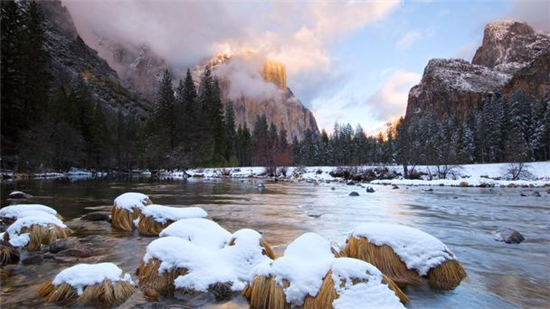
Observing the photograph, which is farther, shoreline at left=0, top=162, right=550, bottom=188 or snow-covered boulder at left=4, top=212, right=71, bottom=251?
shoreline at left=0, top=162, right=550, bottom=188

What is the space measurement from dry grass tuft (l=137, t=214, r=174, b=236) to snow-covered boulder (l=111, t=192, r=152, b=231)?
28.7 inches

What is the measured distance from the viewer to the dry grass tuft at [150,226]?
1161 centimetres

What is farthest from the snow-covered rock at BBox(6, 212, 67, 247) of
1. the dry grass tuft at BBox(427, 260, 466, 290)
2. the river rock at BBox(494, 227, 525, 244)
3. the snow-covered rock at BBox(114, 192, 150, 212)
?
the river rock at BBox(494, 227, 525, 244)

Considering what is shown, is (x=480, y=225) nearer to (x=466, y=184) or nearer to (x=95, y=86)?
(x=466, y=184)

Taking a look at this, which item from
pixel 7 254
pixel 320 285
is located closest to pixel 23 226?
pixel 7 254

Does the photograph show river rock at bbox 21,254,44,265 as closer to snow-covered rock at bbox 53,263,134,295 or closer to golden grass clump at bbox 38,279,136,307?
golden grass clump at bbox 38,279,136,307

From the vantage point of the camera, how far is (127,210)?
12.9 metres

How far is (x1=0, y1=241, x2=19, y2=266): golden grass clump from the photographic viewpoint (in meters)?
7.95

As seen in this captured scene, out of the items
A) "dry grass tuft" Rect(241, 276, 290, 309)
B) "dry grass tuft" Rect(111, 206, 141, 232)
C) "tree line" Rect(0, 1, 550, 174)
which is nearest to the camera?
"dry grass tuft" Rect(241, 276, 290, 309)

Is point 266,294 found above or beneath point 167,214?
beneath

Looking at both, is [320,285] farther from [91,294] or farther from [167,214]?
[167,214]

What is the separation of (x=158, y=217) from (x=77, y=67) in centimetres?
18746

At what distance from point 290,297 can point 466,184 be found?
4372cm

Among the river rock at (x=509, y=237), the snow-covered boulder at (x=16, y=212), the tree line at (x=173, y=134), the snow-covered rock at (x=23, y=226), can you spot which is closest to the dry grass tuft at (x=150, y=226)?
the snow-covered rock at (x=23, y=226)
